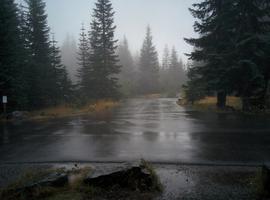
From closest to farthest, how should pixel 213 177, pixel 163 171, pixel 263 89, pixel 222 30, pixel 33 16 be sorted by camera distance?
1. pixel 213 177
2. pixel 163 171
3. pixel 263 89
4. pixel 222 30
5. pixel 33 16

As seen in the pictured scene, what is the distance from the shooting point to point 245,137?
36.6ft

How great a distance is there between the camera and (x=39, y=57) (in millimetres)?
32531

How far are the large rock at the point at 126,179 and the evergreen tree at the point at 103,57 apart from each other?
30.5 m

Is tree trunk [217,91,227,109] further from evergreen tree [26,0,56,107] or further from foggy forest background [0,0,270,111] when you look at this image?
evergreen tree [26,0,56,107]

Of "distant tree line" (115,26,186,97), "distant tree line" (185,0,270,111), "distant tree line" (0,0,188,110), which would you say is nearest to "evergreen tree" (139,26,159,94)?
"distant tree line" (115,26,186,97)

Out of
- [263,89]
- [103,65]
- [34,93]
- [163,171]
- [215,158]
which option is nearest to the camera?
[163,171]

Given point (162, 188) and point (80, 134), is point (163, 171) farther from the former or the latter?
point (80, 134)

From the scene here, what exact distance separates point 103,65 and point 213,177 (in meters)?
31.8

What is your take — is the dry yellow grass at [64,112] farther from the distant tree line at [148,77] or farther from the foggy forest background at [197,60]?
the distant tree line at [148,77]

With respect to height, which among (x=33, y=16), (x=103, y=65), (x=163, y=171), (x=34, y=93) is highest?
(x=33, y=16)

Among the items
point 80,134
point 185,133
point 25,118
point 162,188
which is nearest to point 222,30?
point 185,133

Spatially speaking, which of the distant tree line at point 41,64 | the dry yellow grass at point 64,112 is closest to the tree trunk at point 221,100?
the dry yellow grass at point 64,112

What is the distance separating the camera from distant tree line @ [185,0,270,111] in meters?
18.7

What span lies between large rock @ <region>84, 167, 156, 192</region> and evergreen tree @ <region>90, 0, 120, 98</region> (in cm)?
3050
